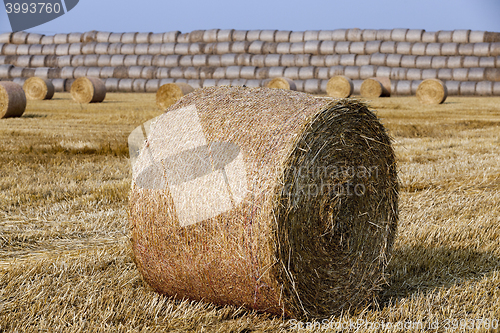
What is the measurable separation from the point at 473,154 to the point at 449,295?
528cm

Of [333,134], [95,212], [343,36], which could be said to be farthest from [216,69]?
[333,134]

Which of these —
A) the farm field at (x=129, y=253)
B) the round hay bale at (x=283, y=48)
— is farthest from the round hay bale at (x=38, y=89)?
the farm field at (x=129, y=253)

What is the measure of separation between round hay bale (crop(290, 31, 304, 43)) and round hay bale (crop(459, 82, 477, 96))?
7905mm

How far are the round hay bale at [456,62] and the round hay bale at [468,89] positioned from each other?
4.13ft

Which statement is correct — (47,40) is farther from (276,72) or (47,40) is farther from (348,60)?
(348,60)

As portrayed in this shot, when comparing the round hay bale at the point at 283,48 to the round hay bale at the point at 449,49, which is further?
the round hay bale at the point at 283,48

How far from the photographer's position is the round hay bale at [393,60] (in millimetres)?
25000

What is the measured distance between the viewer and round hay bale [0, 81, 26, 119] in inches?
470

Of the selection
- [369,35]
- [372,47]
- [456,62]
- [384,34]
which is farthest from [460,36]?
[369,35]

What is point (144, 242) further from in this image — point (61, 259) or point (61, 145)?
point (61, 145)

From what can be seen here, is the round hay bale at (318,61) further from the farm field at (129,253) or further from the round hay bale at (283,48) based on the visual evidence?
the farm field at (129,253)

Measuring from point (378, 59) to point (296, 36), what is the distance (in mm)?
4428

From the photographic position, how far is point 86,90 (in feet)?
58.8

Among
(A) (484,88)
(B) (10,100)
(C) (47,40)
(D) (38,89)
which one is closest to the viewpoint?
(B) (10,100)
